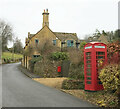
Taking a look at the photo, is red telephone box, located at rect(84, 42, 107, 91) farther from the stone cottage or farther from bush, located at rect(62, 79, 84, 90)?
the stone cottage

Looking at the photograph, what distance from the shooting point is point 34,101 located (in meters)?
7.89

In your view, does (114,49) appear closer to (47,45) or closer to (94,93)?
(94,93)

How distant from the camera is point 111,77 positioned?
676cm

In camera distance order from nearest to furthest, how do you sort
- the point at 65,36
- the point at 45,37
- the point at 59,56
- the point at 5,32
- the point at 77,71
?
the point at 77,71, the point at 59,56, the point at 45,37, the point at 65,36, the point at 5,32

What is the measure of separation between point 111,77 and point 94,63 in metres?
1.84

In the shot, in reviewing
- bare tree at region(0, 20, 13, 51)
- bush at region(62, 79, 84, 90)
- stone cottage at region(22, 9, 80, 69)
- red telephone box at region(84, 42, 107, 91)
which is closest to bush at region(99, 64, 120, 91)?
red telephone box at region(84, 42, 107, 91)

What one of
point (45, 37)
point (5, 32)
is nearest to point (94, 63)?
point (45, 37)

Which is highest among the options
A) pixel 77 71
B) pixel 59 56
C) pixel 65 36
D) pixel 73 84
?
pixel 65 36

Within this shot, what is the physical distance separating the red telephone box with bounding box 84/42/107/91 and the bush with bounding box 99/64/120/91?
1.26 metres

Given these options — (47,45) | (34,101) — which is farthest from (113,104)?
(47,45)

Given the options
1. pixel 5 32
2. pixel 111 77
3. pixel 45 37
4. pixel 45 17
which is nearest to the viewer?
pixel 111 77

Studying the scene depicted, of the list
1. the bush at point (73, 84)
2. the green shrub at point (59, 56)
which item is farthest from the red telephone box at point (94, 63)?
the green shrub at point (59, 56)

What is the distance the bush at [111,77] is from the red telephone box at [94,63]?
1.26 meters

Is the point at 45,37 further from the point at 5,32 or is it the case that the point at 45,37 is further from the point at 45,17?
the point at 5,32
